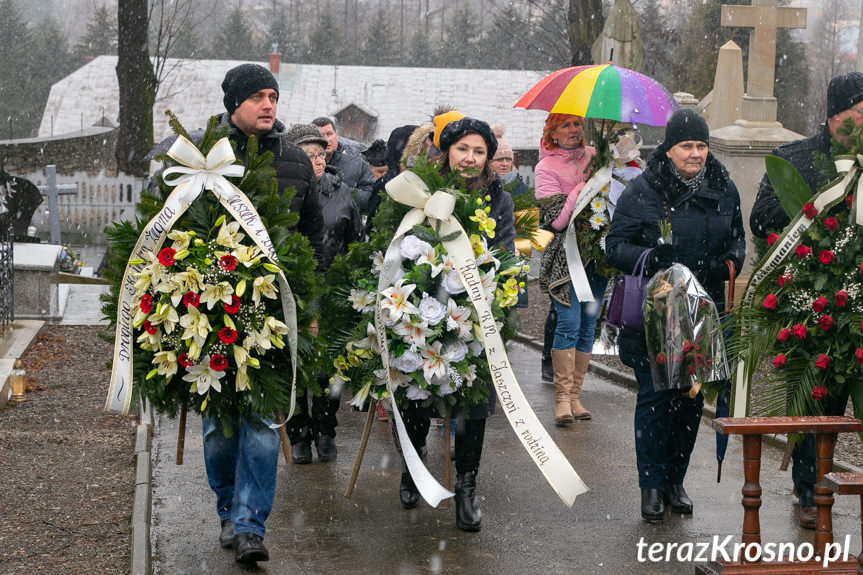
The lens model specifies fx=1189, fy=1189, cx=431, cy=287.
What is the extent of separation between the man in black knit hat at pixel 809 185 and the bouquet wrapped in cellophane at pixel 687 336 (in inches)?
22.6

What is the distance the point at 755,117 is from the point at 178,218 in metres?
8.83

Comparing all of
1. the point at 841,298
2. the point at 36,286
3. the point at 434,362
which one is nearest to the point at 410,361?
the point at 434,362

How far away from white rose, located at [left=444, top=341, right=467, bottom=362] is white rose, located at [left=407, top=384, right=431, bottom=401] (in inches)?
9.6

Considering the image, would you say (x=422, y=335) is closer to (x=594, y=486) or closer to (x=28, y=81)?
(x=594, y=486)

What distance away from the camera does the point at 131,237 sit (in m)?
5.21

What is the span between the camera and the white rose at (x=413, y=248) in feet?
18.9

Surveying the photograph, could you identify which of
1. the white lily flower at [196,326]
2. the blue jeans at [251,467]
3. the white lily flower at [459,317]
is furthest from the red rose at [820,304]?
the white lily flower at [196,326]

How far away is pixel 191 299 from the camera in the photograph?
500 centimetres

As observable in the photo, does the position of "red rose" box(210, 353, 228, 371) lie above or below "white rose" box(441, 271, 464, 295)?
below

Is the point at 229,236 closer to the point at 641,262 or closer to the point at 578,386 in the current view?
the point at 641,262

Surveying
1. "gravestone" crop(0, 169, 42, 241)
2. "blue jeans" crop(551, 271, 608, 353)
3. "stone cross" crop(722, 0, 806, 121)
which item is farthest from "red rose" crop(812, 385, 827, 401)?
"gravestone" crop(0, 169, 42, 241)

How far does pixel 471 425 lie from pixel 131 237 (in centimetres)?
192

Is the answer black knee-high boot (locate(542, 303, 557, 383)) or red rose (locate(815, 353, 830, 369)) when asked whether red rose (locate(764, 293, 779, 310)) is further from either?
black knee-high boot (locate(542, 303, 557, 383))

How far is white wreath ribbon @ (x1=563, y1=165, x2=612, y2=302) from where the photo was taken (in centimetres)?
839
